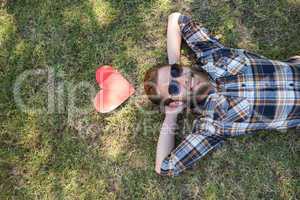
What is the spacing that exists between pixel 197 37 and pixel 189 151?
99 cm

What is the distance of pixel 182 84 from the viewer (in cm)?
315

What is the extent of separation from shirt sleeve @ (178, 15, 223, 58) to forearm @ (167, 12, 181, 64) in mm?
54

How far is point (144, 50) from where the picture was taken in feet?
12.4

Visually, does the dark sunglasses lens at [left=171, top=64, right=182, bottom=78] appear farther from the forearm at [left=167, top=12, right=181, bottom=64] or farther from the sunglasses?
the forearm at [left=167, top=12, right=181, bottom=64]

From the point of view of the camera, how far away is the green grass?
357 centimetres

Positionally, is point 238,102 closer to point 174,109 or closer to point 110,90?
point 174,109

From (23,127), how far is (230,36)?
2117 millimetres

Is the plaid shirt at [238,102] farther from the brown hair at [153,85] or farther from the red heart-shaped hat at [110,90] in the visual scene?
the red heart-shaped hat at [110,90]

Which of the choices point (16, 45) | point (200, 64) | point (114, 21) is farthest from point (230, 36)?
point (16, 45)

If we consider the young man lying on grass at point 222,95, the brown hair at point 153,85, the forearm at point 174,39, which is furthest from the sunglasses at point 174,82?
the forearm at point 174,39

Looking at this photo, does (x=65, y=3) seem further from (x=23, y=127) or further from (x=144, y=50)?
(x=23, y=127)

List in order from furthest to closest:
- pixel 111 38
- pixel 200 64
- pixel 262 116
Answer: pixel 111 38, pixel 200 64, pixel 262 116

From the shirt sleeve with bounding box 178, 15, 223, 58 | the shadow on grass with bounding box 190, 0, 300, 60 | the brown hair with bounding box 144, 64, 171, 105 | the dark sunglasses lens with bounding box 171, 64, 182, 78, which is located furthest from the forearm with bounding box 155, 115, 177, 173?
the shadow on grass with bounding box 190, 0, 300, 60

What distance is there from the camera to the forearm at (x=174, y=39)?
3.57 meters
